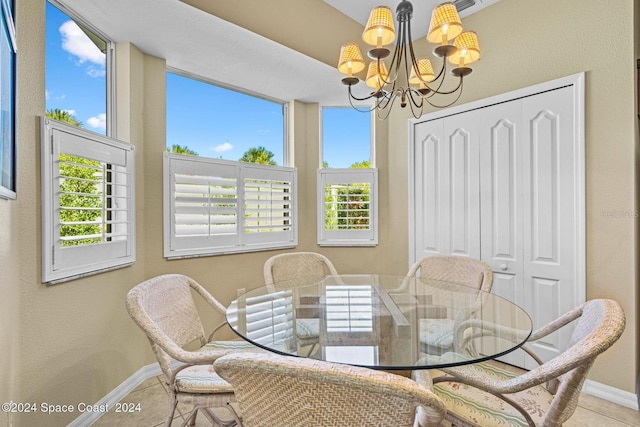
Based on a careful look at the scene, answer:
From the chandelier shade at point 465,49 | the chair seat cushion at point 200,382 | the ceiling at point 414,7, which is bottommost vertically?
the chair seat cushion at point 200,382

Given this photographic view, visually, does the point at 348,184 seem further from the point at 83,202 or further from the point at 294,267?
the point at 83,202

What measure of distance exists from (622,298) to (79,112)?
3728 mm

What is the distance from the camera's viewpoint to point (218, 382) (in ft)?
4.68

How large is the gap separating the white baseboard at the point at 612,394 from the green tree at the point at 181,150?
11.6ft

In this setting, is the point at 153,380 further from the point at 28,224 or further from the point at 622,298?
the point at 622,298

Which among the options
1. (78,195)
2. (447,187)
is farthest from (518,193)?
(78,195)

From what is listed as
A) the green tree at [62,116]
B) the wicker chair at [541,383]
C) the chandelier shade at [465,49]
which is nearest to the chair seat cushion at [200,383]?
the wicker chair at [541,383]

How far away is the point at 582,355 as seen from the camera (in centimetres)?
94

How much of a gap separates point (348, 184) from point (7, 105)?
2708 millimetres

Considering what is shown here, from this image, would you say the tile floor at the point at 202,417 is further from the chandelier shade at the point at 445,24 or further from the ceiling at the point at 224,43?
the ceiling at the point at 224,43

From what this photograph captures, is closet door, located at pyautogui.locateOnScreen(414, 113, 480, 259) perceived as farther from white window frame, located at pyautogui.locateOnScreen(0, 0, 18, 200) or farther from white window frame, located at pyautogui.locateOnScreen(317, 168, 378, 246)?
white window frame, located at pyautogui.locateOnScreen(0, 0, 18, 200)

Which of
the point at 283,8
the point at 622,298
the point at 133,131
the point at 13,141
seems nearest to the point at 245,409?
the point at 13,141

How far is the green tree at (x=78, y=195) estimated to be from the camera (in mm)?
1784

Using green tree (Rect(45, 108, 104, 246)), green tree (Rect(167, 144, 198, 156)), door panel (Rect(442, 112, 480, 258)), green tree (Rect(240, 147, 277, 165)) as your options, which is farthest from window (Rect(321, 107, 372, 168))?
green tree (Rect(45, 108, 104, 246))
